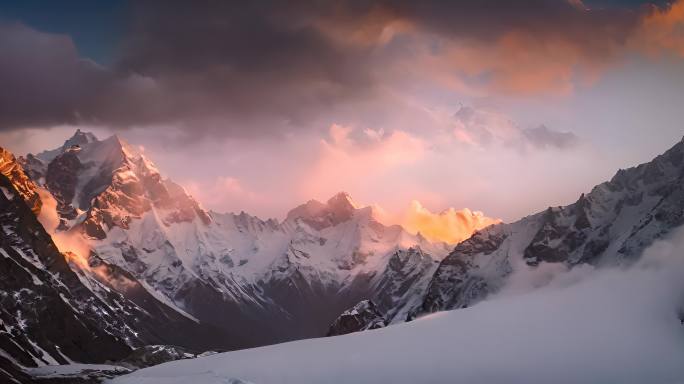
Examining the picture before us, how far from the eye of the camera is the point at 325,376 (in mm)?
82812

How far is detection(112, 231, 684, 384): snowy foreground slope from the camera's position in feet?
265

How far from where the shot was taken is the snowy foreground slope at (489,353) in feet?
265

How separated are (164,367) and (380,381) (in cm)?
4632

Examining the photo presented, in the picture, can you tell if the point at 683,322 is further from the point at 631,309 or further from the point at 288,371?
the point at 288,371

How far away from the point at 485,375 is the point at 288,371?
77.4ft

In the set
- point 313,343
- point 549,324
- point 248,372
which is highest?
point 549,324

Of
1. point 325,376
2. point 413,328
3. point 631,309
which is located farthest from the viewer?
point 631,309

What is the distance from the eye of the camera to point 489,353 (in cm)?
8619

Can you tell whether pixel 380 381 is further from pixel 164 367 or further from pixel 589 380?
pixel 164 367

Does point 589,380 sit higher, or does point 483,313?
point 483,313

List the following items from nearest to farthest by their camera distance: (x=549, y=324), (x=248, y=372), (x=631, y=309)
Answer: (x=248, y=372) < (x=549, y=324) < (x=631, y=309)

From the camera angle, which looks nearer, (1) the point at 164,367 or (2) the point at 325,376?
(2) the point at 325,376

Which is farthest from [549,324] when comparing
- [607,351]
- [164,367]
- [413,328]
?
[164,367]

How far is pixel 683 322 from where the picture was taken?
125688 millimetres
